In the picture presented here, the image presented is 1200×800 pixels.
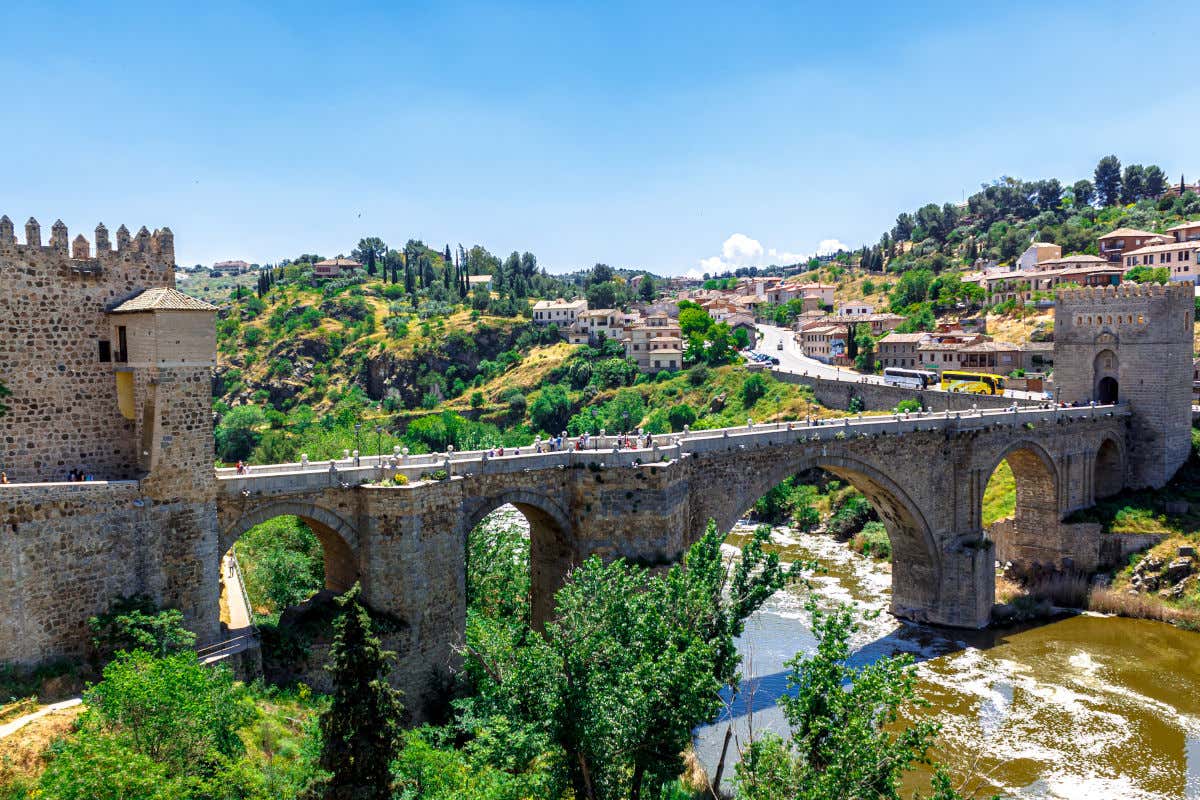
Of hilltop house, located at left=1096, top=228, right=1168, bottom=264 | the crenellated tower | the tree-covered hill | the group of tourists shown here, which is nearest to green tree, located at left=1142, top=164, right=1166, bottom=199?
the tree-covered hill

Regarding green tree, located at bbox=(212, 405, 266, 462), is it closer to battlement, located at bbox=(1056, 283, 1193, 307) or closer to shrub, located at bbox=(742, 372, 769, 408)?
shrub, located at bbox=(742, 372, 769, 408)

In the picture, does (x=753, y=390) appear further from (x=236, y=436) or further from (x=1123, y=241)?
(x=1123, y=241)

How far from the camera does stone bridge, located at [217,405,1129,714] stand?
1975 cm

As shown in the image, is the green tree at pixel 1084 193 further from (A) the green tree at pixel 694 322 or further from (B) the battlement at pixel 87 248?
(B) the battlement at pixel 87 248

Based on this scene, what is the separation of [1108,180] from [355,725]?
4989 inches

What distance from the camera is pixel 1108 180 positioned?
11075 centimetres

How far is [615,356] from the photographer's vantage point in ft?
294

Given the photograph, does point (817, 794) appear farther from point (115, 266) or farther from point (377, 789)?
point (115, 266)

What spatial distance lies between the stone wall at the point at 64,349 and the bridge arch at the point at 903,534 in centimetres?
2185

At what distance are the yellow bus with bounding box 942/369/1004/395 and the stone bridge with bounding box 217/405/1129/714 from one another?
10.2m

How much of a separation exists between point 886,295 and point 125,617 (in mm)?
97455

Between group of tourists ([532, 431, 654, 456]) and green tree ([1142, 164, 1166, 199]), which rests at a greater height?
A: green tree ([1142, 164, 1166, 199])

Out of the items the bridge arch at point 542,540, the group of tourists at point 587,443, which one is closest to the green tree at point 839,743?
the bridge arch at point 542,540

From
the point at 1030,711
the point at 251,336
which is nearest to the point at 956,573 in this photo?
the point at 1030,711
